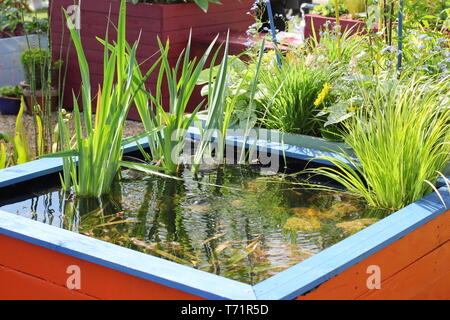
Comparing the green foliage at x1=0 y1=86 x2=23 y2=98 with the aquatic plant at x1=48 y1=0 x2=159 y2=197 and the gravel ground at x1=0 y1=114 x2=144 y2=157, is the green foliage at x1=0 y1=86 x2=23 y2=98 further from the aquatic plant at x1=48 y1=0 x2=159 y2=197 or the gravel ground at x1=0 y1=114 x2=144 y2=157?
the aquatic plant at x1=48 y1=0 x2=159 y2=197

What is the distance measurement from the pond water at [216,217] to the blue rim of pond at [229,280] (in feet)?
0.58


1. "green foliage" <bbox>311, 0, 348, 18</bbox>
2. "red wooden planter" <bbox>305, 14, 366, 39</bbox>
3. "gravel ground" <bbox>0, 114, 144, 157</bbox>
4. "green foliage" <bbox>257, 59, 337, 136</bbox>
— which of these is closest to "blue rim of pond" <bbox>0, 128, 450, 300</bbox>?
"green foliage" <bbox>257, 59, 337, 136</bbox>

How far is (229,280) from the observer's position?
1880 millimetres

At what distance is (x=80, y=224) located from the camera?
2477mm

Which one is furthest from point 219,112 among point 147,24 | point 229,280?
point 147,24

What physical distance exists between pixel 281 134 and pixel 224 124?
299 millimetres

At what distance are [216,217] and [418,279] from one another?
2.16ft

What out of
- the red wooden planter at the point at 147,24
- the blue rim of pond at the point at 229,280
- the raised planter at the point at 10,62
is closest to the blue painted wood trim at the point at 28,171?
the blue rim of pond at the point at 229,280

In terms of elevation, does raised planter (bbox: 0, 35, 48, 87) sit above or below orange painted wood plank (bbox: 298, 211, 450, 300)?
below

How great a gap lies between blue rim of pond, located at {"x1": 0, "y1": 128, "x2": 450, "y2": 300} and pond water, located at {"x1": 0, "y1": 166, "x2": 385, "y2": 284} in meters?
0.18

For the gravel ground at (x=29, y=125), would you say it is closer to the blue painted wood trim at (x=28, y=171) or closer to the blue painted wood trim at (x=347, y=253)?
the blue painted wood trim at (x=28, y=171)

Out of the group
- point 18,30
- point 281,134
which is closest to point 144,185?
point 281,134

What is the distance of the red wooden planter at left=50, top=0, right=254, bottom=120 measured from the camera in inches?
205
